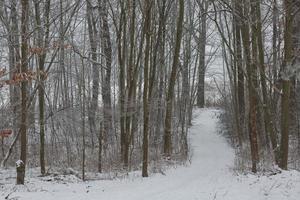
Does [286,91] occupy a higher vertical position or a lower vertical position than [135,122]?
higher

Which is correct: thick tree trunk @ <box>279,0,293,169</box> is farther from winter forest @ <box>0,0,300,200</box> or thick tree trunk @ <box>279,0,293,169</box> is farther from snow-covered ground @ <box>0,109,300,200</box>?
snow-covered ground @ <box>0,109,300,200</box>

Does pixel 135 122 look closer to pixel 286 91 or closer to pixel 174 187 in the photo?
pixel 174 187

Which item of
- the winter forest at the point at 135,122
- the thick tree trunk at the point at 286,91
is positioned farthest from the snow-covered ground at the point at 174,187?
the thick tree trunk at the point at 286,91

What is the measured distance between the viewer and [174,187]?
12.4 metres

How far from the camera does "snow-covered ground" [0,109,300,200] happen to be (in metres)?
10.8

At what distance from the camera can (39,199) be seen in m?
10.4

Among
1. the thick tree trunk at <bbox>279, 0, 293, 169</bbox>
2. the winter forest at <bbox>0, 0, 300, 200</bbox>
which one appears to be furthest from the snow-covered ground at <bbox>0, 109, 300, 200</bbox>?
the thick tree trunk at <bbox>279, 0, 293, 169</bbox>

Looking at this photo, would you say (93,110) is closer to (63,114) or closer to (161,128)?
(63,114)

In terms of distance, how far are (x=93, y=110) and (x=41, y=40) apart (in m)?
4.09

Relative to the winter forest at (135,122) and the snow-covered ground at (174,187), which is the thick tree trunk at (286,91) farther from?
the snow-covered ground at (174,187)

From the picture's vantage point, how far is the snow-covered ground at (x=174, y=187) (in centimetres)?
1081

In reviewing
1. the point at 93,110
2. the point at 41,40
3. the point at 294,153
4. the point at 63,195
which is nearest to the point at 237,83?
the point at 294,153

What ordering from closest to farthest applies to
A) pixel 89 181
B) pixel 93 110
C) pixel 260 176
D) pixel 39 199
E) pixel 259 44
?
pixel 39 199, pixel 260 176, pixel 89 181, pixel 259 44, pixel 93 110

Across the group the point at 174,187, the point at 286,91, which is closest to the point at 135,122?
the point at 174,187
